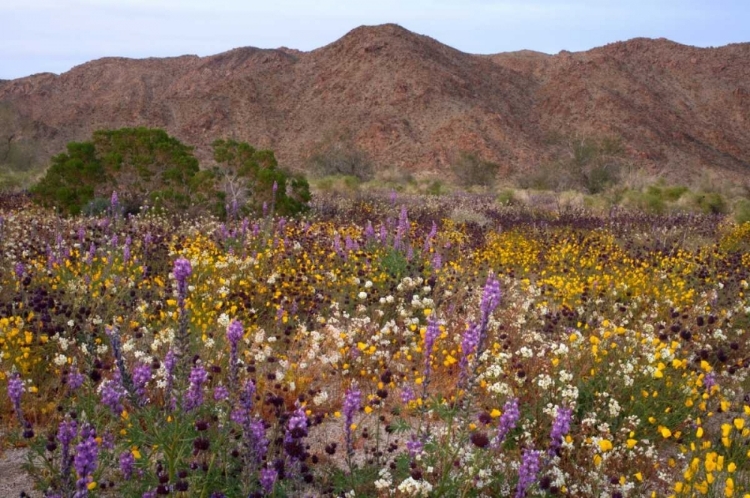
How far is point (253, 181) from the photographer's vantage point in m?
14.7

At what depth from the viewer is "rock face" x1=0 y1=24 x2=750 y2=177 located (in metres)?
56.0

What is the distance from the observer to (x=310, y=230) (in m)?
10.5

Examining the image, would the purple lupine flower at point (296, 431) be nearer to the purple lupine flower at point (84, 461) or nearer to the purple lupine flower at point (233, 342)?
the purple lupine flower at point (233, 342)

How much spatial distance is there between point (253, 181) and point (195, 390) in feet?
40.1

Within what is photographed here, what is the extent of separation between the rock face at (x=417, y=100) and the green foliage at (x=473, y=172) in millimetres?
10095

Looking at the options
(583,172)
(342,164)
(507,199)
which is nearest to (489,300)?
(507,199)

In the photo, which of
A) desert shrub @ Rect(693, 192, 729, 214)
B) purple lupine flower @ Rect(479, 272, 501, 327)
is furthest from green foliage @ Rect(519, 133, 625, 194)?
purple lupine flower @ Rect(479, 272, 501, 327)

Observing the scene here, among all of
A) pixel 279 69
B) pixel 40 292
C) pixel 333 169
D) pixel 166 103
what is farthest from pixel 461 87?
pixel 40 292

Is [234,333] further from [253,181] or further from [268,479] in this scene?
[253,181]

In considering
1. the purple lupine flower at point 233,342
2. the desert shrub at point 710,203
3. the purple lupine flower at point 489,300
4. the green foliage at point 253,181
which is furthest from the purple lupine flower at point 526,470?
the desert shrub at point 710,203

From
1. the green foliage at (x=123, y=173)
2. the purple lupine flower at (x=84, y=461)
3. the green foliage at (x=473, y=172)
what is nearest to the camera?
the purple lupine flower at (x=84, y=461)

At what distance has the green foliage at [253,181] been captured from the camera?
14.1 metres

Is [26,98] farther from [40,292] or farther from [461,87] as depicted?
[40,292]

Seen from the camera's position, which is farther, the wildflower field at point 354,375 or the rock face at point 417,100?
the rock face at point 417,100
